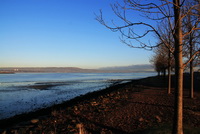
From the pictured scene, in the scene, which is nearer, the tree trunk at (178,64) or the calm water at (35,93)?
the tree trunk at (178,64)

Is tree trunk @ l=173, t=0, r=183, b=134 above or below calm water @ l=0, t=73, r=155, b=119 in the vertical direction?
above

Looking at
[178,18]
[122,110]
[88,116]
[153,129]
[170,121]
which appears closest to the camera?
[178,18]

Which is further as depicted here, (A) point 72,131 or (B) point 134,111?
(B) point 134,111

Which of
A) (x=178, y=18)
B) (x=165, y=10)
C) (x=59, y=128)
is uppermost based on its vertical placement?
(x=165, y=10)

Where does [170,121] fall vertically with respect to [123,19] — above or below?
below

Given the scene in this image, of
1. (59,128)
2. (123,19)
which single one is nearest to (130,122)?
(59,128)

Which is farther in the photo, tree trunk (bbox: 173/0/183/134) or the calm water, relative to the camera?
the calm water

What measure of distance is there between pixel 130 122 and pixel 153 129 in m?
1.09

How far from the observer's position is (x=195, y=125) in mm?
5918

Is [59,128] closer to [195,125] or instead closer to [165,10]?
[195,125]

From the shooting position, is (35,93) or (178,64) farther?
(35,93)

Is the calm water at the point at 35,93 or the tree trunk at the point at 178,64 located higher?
the tree trunk at the point at 178,64

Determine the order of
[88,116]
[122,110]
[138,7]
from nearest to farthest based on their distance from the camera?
[138,7], [88,116], [122,110]

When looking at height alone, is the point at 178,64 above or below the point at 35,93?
above
